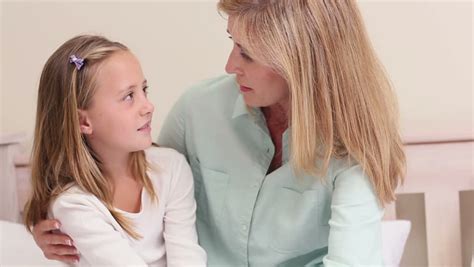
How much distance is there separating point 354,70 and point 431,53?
2.34ft

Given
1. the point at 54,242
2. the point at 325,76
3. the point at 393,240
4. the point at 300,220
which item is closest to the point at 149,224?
A: the point at 54,242

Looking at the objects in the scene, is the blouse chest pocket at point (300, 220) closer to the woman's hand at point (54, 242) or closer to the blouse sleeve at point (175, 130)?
the blouse sleeve at point (175, 130)

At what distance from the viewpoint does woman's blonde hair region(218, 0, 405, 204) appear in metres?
1.23

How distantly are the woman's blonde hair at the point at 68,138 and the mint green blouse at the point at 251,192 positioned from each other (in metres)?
0.15

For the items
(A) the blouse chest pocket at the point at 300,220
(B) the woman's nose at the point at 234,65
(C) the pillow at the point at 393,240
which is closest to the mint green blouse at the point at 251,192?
(A) the blouse chest pocket at the point at 300,220

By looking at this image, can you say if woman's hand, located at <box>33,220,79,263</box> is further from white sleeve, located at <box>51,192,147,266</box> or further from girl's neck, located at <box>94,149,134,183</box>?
girl's neck, located at <box>94,149,134,183</box>

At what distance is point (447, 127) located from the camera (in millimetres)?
1937

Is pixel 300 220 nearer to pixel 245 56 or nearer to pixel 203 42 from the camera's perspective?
pixel 245 56

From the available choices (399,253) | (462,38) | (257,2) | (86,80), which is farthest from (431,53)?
(86,80)

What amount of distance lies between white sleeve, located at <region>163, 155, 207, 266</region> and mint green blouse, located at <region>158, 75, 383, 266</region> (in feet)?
0.22

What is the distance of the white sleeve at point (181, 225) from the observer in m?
1.39

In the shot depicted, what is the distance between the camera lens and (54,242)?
1361 mm

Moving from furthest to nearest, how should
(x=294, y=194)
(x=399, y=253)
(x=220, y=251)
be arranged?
(x=399, y=253), (x=220, y=251), (x=294, y=194)

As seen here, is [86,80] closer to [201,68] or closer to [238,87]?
[238,87]
